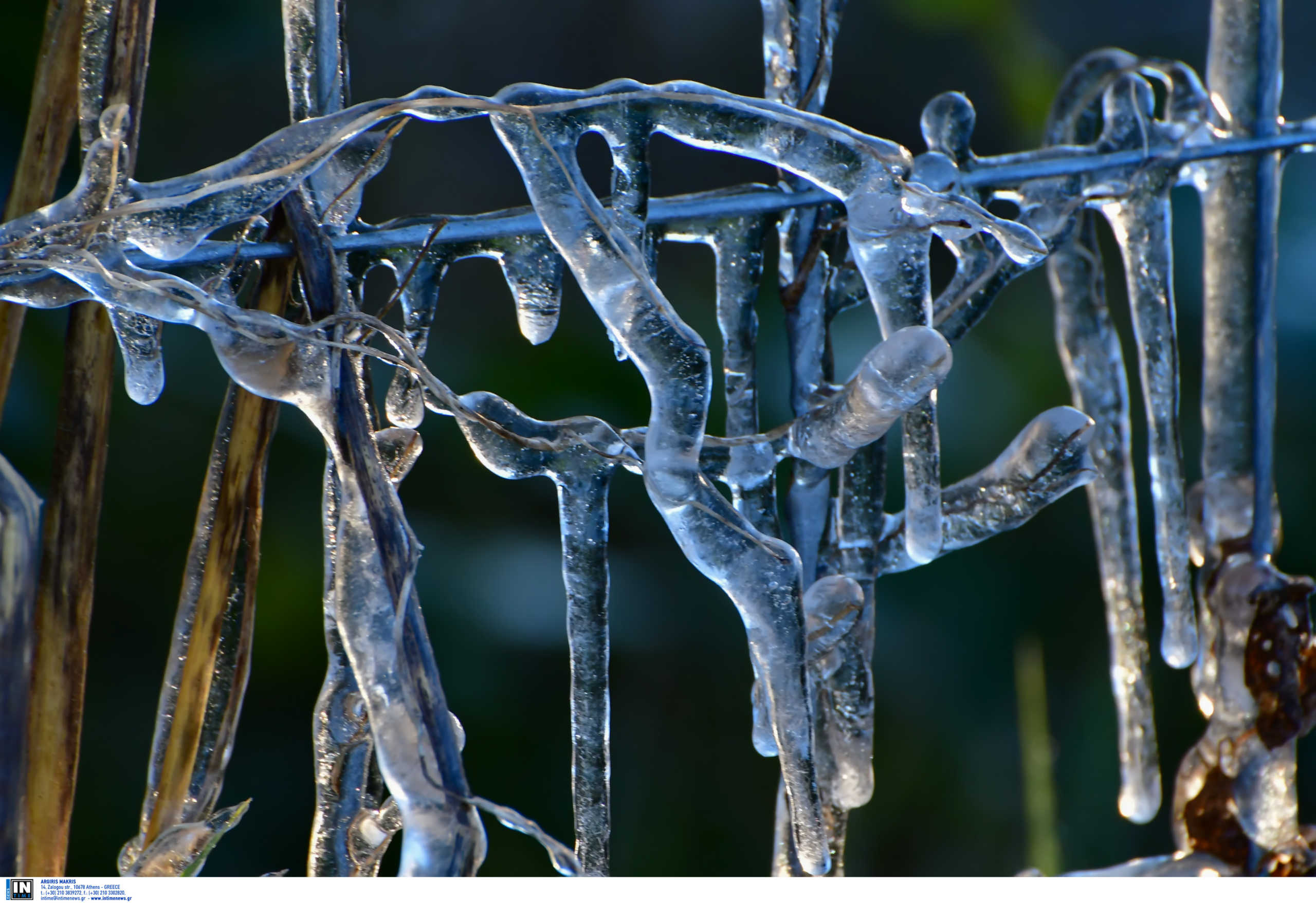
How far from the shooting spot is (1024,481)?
0.30 meters

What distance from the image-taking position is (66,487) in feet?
1.05

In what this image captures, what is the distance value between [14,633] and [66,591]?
2 centimetres

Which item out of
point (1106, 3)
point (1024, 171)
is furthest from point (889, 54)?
point (1024, 171)

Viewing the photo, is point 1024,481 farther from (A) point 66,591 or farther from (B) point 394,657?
(A) point 66,591

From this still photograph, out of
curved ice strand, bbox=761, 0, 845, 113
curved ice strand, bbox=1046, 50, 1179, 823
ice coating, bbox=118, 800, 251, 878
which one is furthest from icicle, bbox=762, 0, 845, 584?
ice coating, bbox=118, 800, 251, 878

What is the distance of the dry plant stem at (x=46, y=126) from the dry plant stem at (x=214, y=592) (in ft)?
0.25

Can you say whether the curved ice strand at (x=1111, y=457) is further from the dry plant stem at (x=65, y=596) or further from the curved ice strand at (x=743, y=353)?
the dry plant stem at (x=65, y=596)

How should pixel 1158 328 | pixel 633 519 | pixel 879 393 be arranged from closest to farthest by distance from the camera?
1. pixel 879 393
2. pixel 1158 328
3. pixel 633 519

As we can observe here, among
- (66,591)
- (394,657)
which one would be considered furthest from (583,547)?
(66,591)

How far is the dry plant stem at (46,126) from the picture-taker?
0.31 meters

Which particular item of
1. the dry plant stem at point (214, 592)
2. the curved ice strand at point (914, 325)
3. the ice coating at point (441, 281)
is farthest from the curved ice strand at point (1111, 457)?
the dry plant stem at point (214, 592)
